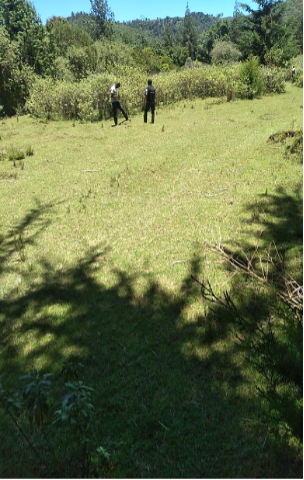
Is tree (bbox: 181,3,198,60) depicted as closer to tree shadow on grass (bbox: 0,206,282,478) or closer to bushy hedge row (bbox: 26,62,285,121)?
bushy hedge row (bbox: 26,62,285,121)

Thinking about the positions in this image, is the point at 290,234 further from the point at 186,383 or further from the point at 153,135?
the point at 153,135

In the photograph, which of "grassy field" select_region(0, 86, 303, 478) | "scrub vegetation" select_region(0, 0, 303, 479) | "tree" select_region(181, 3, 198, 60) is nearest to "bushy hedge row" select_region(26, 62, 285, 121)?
"scrub vegetation" select_region(0, 0, 303, 479)

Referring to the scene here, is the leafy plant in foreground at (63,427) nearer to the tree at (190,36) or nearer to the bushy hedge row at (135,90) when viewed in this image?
the bushy hedge row at (135,90)

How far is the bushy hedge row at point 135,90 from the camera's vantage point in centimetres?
1566

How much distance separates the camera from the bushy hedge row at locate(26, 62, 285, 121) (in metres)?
15.7

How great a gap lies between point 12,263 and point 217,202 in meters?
3.50

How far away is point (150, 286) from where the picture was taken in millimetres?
3885

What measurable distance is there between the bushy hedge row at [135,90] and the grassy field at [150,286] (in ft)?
25.1

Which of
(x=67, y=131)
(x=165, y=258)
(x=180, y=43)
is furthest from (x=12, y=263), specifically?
(x=180, y=43)

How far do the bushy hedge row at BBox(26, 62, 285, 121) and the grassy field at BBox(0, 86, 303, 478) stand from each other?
7640mm

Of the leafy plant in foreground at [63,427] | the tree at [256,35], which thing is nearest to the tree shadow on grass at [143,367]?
the leafy plant in foreground at [63,427]

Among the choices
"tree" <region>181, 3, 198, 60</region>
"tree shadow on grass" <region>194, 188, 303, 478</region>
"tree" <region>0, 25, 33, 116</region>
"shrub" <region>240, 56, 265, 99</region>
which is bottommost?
"tree shadow on grass" <region>194, 188, 303, 478</region>

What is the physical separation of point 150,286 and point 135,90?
15911 mm

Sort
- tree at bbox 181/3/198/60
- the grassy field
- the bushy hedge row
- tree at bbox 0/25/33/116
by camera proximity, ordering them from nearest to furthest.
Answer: the grassy field, the bushy hedge row, tree at bbox 0/25/33/116, tree at bbox 181/3/198/60
